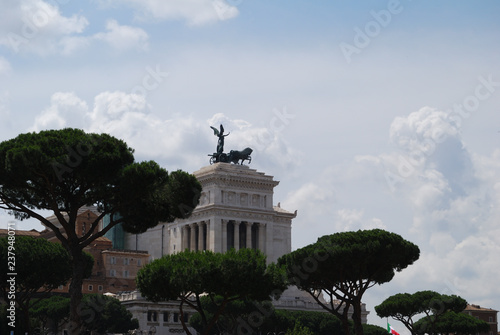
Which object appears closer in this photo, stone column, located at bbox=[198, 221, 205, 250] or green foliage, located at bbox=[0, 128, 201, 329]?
green foliage, located at bbox=[0, 128, 201, 329]

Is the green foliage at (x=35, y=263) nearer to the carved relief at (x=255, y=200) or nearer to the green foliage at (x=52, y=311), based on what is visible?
the green foliage at (x=52, y=311)

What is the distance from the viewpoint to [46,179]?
48562 millimetres

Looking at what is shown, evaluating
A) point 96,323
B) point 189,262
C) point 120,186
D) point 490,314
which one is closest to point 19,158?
point 120,186

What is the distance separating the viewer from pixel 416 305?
325 ft

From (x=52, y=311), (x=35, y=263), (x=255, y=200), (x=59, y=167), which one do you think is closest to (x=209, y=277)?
(x=35, y=263)

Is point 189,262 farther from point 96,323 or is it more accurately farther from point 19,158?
point 96,323

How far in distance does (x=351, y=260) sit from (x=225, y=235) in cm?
5976

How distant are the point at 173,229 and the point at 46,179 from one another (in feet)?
292

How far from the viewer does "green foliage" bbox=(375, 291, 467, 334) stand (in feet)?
324

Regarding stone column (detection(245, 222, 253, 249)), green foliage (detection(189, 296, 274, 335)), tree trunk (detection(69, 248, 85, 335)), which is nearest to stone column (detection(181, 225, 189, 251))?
stone column (detection(245, 222, 253, 249))

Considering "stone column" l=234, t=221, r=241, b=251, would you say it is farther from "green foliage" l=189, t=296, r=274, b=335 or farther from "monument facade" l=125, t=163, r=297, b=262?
"green foliage" l=189, t=296, r=274, b=335

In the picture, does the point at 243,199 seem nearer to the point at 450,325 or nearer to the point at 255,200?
the point at 255,200

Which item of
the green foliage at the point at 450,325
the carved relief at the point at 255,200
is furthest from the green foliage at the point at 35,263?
the carved relief at the point at 255,200

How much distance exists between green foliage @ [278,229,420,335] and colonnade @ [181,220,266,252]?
55.2m
